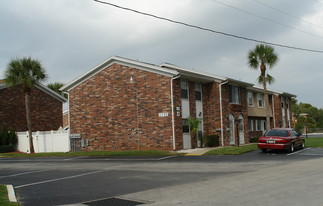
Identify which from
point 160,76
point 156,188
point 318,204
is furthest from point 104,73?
point 318,204

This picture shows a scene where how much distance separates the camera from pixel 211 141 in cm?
2559

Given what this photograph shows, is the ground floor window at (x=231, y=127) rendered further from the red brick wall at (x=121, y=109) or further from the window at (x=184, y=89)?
the red brick wall at (x=121, y=109)

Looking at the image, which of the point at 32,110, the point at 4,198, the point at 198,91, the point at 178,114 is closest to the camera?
the point at 4,198

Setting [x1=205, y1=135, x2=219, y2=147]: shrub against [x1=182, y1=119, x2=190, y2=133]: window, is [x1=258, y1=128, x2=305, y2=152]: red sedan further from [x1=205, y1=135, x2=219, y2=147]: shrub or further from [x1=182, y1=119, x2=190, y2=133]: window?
[x1=182, y1=119, x2=190, y2=133]: window

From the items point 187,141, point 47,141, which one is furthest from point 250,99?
point 47,141

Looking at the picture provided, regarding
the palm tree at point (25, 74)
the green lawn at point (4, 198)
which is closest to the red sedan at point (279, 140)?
the green lawn at point (4, 198)

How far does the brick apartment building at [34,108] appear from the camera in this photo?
3238 cm

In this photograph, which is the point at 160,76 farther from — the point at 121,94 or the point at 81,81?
the point at 81,81

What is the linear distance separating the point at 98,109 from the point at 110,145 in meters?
3.12

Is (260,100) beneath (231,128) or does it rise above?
above

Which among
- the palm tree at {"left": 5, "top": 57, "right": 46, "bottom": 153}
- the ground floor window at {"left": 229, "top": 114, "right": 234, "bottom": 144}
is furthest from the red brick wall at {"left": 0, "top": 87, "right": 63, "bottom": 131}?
the ground floor window at {"left": 229, "top": 114, "right": 234, "bottom": 144}

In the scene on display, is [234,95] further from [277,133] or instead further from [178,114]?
[277,133]

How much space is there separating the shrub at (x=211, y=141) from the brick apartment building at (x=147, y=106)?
2.68ft

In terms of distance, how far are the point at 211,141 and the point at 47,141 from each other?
48.3 feet
